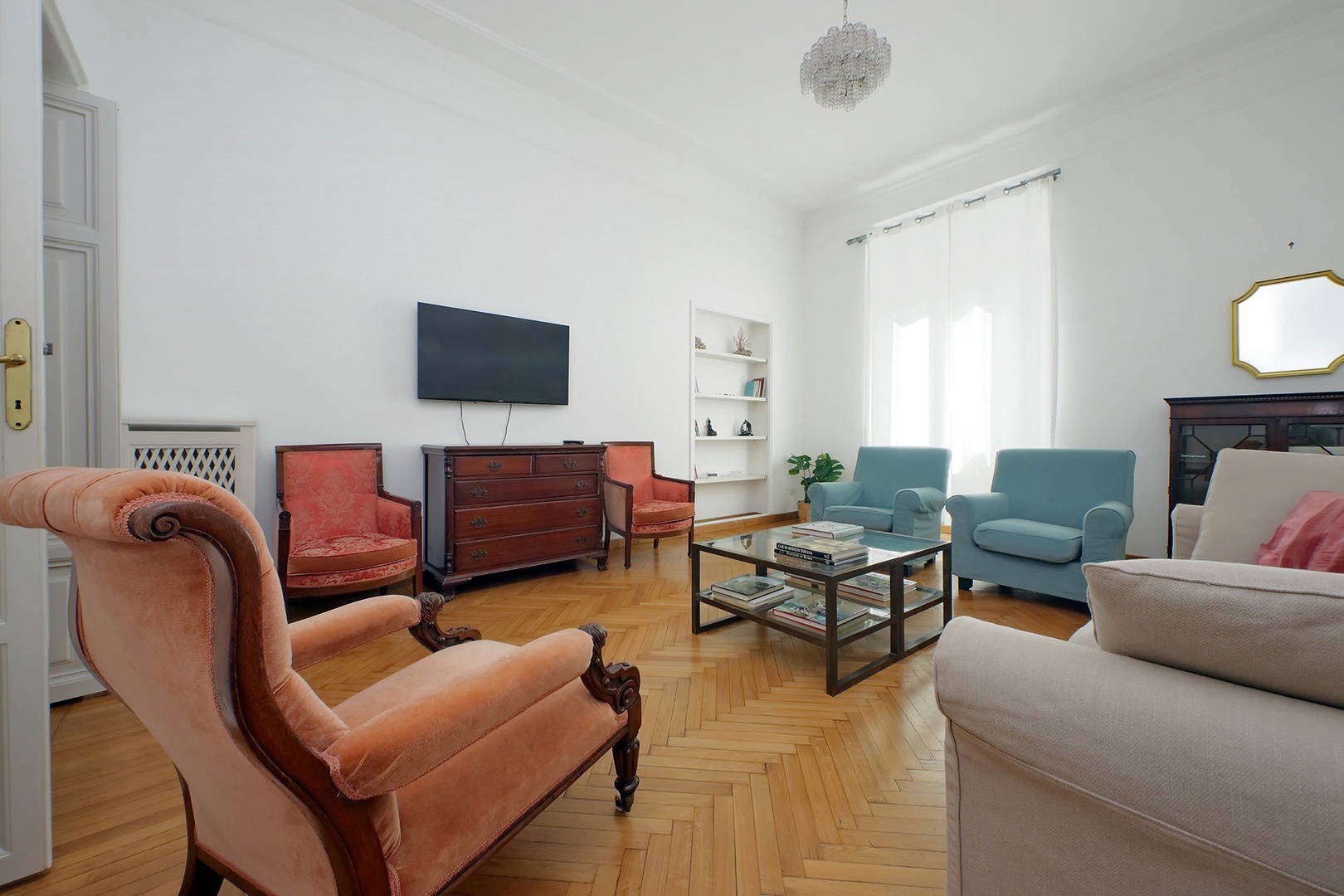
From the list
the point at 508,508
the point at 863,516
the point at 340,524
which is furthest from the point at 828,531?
the point at 340,524

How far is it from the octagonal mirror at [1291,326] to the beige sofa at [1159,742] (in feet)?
13.8

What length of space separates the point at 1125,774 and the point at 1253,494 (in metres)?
2.06

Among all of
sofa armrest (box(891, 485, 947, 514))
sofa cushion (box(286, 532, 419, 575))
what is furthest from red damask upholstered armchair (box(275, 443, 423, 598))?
sofa armrest (box(891, 485, 947, 514))

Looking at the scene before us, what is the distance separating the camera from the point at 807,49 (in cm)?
366

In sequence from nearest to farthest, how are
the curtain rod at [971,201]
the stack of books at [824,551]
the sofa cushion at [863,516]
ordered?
the stack of books at [824,551] → the sofa cushion at [863,516] → the curtain rod at [971,201]

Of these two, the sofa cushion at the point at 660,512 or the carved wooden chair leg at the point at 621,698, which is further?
the sofa cushion at the point at 660,512

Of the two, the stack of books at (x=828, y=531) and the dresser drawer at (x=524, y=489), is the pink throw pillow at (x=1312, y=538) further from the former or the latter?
the dresser drawer at (x=524, y=489)

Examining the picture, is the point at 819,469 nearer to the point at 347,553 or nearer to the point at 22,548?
the point at 347,553

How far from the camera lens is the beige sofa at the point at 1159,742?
595 mm

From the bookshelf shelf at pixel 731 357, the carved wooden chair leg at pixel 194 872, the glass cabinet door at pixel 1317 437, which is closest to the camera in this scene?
the carved wooden chair leg at pixel 194 872

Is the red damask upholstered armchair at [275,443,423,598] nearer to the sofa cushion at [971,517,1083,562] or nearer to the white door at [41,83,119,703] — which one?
the white door at [41,83,119,703]

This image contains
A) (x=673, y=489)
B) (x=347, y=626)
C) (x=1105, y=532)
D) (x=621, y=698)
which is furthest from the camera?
(x=673, y=489)

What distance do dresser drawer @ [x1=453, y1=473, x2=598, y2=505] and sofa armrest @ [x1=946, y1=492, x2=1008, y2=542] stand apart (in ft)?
7.77

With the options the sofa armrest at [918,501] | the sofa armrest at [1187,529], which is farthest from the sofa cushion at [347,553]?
the sofa armrest at [1187,529]
